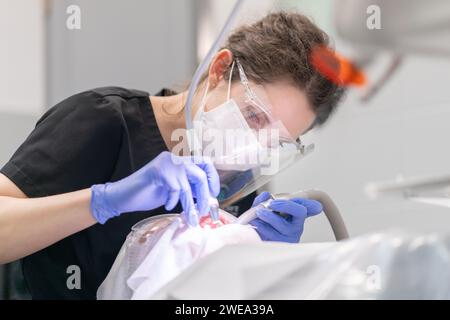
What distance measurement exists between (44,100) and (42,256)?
983mm

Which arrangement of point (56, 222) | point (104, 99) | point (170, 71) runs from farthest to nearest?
point (170, 71) → point (104, 99) → point (56, 222)

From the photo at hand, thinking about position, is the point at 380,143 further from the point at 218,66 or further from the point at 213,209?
the point at 213,209

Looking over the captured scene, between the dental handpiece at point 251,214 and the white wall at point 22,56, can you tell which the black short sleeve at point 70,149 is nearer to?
the dental handpiece at point 251,214

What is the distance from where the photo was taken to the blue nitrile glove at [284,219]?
42.1 inches

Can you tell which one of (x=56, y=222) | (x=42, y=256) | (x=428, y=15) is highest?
(x=428, y=15)

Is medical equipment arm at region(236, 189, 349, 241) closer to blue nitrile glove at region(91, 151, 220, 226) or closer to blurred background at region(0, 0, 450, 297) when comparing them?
blurred background at region(0, 0, 450, 297)

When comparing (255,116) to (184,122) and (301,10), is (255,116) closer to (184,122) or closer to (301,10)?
(184,122)

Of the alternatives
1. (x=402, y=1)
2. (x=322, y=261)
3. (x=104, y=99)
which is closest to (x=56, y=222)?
(x=104, y=99)

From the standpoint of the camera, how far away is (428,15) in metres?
0.58

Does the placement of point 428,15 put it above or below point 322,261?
above

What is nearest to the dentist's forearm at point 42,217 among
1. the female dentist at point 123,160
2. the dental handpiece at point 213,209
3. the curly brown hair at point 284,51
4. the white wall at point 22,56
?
the female dentist at point 123,160

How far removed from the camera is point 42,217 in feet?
3.13

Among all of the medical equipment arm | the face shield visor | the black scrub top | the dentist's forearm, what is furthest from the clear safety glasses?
the dentist's forearm

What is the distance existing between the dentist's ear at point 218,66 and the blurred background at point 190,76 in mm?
105
